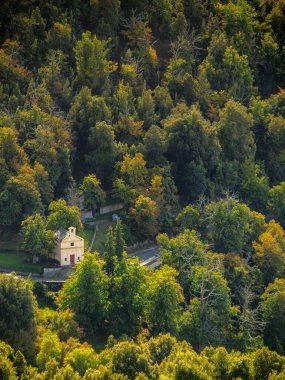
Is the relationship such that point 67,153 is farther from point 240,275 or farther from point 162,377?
point 162,377

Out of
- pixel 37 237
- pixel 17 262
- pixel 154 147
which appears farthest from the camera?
pixel 154 147

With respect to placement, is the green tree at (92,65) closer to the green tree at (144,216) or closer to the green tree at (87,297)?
the green tree at (144,216)

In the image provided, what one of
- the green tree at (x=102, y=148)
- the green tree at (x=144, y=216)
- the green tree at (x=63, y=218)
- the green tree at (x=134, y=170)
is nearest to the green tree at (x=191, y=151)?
the green tree at (x=134, y=170)

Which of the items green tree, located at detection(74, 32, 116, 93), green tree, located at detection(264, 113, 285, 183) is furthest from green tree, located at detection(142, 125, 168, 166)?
green tree, located at detection(264, 113, 285, 183)

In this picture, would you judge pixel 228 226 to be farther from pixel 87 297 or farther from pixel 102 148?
pixel 87 297

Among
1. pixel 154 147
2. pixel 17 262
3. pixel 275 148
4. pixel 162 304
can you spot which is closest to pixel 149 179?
pixel 154 147

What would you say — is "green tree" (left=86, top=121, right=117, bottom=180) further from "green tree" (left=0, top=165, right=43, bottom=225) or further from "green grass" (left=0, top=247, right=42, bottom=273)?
"green grass" (left=0, top=247, right=42, bottom=273)
